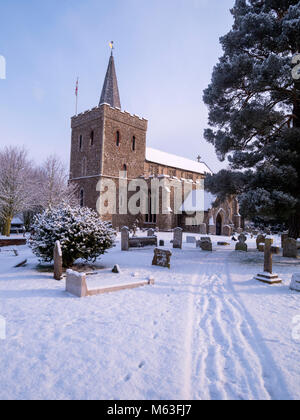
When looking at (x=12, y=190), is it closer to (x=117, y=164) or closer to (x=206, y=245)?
(x=117, y=164)

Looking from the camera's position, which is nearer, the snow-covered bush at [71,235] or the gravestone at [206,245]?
the snow-covered bush at [71,235]

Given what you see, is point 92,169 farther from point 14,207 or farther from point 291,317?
point 291,317

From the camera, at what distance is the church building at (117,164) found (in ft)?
93.4

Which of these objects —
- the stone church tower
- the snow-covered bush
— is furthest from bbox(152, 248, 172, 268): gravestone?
the stone church tower

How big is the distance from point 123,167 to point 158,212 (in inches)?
304

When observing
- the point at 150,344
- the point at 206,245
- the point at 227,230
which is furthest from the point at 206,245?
the point at 227,230

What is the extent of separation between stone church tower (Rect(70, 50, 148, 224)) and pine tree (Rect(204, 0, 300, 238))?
737 inches

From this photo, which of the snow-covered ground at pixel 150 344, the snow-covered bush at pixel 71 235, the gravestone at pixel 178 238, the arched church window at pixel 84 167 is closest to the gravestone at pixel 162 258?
the snow-covered bush at pixel 71 235

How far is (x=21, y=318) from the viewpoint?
413 centimetres

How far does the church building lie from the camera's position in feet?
93.4

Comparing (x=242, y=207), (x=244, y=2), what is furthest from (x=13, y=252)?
(x=244, y=2)

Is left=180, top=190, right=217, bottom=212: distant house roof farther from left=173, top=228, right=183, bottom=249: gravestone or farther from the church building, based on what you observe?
left=173, top=228, right=183, bottom=249: gravestone

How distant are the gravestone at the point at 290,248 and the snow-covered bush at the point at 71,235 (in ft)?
28.5

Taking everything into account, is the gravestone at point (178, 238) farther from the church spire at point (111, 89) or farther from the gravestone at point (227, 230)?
the church spire at point (111, 89)
